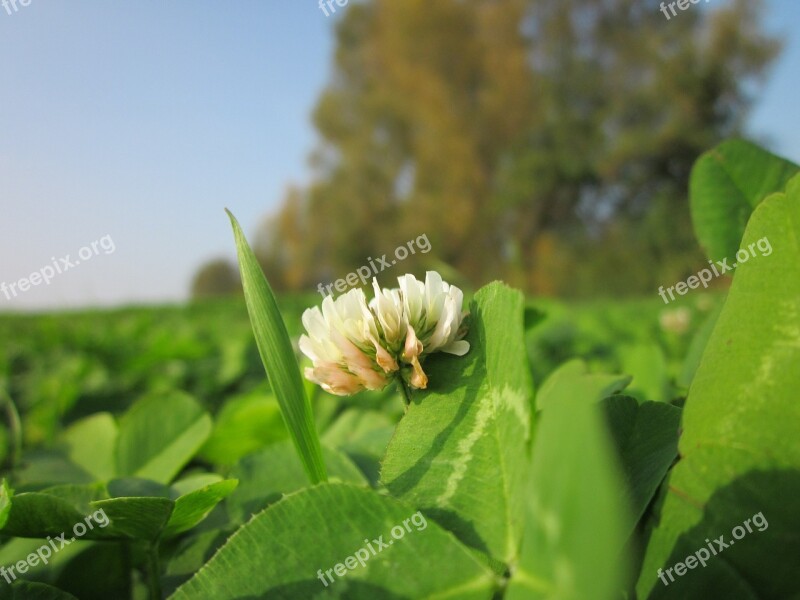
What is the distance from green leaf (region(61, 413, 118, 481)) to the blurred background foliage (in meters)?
12.9

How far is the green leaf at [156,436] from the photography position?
0.53 meters

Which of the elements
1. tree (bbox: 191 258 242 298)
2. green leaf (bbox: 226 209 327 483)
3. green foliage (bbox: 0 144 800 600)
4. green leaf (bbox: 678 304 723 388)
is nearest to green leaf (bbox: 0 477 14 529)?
green foliage (bbox: 0 144 800 600)

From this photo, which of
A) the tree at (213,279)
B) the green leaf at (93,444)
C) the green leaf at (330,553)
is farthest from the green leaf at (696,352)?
the tree at (213,279)

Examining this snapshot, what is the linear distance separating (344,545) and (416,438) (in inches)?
2.8

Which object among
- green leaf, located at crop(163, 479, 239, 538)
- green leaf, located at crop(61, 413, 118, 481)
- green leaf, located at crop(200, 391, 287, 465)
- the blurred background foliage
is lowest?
green leaf, located at crop(163, 479, 239, 538)

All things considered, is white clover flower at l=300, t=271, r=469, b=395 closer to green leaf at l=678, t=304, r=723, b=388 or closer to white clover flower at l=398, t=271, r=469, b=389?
white clover flower at l=398, t=271, r=469, b=389

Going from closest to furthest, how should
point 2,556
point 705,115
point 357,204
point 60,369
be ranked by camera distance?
point 2,556 → point 60,369 → point 705,115 → point 357,204

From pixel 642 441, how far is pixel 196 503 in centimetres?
24

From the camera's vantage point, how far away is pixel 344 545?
265 millimetres

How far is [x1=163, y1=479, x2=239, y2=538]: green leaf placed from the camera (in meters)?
0.33

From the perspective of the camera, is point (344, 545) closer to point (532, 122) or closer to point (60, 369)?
point (60, 369)

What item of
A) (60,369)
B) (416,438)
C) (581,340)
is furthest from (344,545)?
(581,340)

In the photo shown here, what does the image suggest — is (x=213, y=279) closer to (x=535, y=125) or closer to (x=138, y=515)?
(x=535, y=125)

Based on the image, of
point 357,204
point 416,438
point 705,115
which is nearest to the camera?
point 416,438
